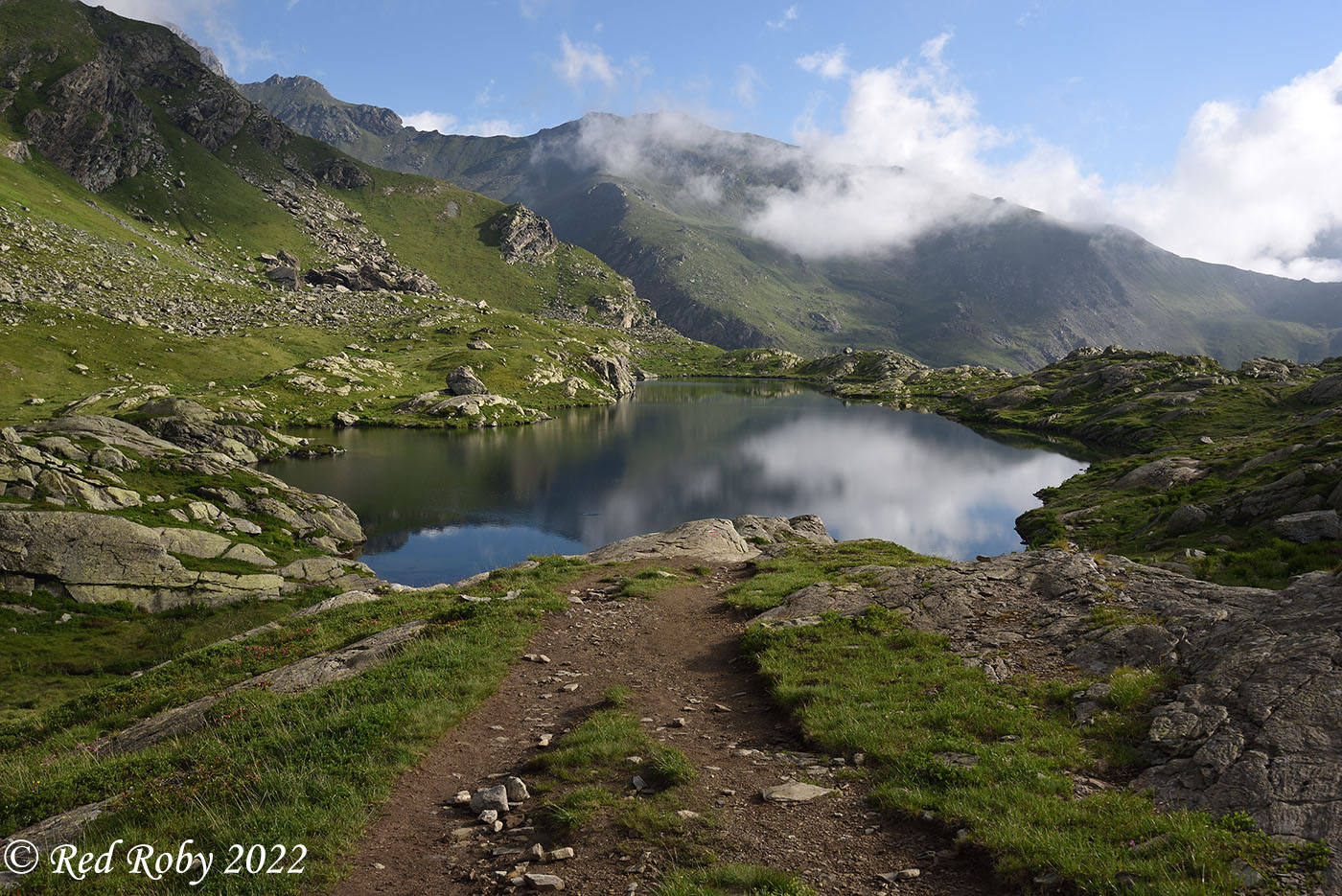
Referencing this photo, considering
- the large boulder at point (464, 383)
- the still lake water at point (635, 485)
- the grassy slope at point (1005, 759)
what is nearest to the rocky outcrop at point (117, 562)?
the still lake water at point (635, 485)

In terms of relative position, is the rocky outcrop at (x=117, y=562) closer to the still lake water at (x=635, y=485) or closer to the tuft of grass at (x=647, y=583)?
the still lake water at (x=635, y=485)

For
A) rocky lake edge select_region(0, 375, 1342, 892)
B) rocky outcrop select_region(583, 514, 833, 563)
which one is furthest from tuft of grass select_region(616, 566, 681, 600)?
rocky outcrop select_region(583, 514, 833, 563)

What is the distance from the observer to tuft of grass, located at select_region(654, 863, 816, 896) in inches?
326

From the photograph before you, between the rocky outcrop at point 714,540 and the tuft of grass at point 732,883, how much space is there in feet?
95.6

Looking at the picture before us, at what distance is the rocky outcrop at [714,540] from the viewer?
4050 centimetres

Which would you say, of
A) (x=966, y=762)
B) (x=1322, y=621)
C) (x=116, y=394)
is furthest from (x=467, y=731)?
(x=116, y=394)

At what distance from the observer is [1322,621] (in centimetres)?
1274

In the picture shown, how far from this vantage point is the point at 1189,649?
1464cm

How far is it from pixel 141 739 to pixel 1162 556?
48.8 metres

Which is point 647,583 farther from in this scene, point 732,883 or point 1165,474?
point 1165,474

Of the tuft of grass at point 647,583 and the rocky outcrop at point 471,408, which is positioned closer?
the tuft of grass at point 647,583

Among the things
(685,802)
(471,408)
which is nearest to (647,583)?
(685,802)

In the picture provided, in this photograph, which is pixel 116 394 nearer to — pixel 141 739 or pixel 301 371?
pixel 301 371

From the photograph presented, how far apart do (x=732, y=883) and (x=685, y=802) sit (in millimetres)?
2594
